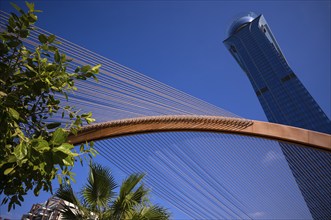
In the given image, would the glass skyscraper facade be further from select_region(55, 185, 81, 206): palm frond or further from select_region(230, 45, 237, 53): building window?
select_region(55, 185, 81, 206): palm frond

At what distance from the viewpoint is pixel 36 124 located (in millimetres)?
2486

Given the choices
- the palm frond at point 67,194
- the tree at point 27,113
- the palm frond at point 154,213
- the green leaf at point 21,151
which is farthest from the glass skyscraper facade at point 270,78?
the green leaf at point 21,151

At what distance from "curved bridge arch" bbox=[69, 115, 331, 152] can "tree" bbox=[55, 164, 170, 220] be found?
4.13ft

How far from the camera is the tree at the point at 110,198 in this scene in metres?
5.38

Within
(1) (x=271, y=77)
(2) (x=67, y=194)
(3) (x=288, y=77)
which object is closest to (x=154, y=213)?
(2) (x=67, y=194)

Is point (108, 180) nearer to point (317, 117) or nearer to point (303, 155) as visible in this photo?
point (303, 155)

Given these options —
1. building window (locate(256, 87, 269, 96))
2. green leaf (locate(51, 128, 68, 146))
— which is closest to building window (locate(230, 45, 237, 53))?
building window (locate(256, 87, 269, 96))

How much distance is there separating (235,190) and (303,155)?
6.29ft

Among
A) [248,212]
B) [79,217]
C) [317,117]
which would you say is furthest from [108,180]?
[317,117]

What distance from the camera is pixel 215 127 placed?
5.30 metres

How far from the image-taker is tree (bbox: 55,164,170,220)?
17.6 ft

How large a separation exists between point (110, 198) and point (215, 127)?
9.23 ft

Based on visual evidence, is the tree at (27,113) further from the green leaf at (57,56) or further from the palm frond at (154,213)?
the palm frond at (154,213)

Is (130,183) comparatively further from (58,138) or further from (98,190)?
(58,138)
